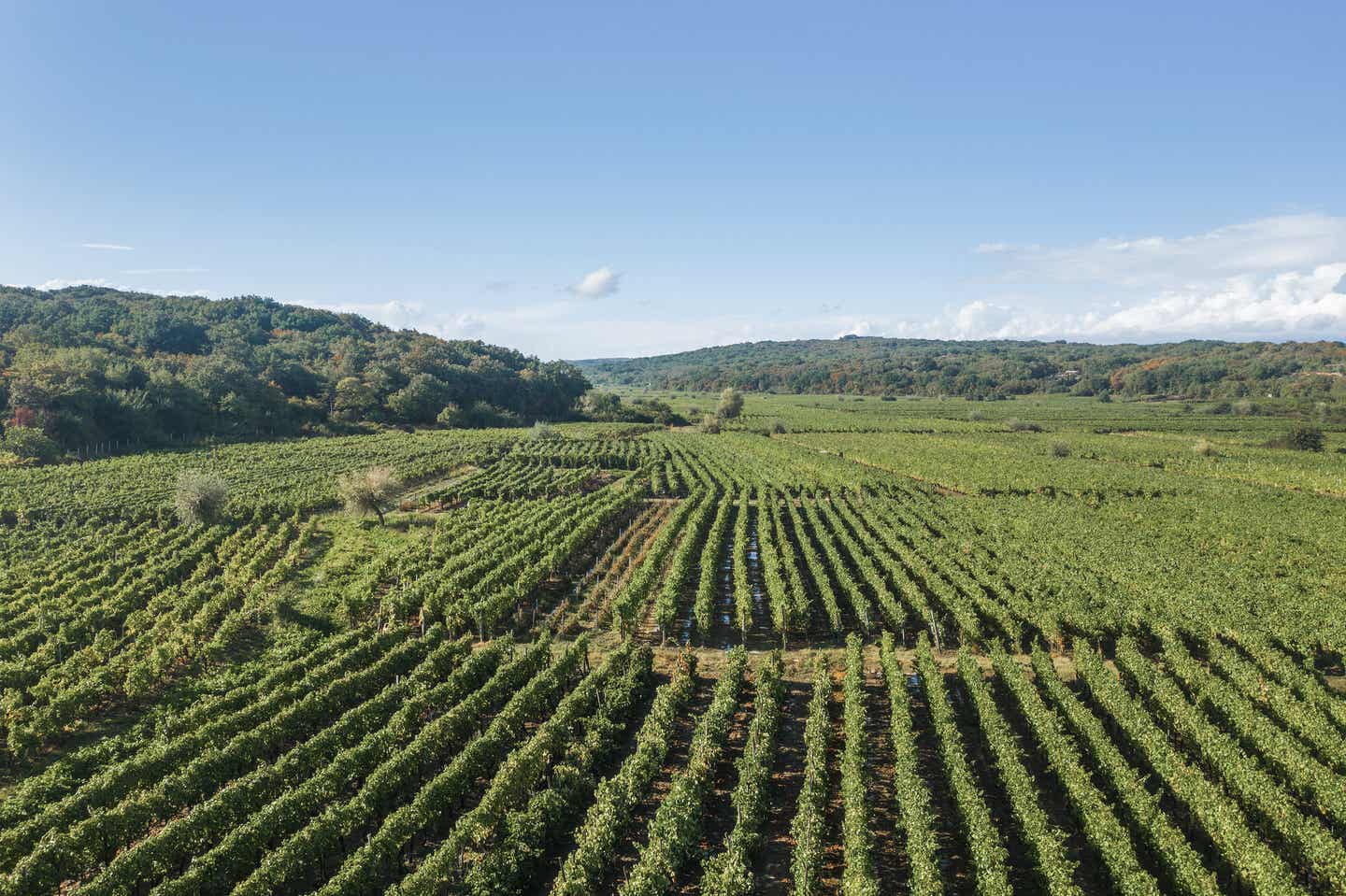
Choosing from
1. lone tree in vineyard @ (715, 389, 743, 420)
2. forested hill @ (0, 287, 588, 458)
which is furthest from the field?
lone tree in vineyard @ (715, 389, 743, 420)

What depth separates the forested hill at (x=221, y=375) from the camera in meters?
83.2

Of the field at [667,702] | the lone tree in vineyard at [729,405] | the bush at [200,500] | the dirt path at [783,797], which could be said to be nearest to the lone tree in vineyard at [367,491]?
the field at [667,702]

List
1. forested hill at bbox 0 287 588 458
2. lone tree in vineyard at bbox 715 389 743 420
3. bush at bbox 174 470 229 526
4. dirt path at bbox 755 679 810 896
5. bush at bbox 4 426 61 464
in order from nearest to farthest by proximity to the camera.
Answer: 1. dirt path at bbox 755 679 810 896
2. bush at bbox 174 470 229 526
3. bush at bbox 4 426 61 464
4. forested hill at bbox 0 287 588 458
5. lone tree in vineyard at bbox 715 389 743 420

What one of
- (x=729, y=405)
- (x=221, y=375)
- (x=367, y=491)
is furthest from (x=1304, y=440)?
(x=221, y=375)

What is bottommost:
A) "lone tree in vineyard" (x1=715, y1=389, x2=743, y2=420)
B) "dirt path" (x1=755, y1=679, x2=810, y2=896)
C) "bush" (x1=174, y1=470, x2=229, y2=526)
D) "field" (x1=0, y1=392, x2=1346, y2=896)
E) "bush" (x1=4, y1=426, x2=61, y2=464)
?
"dirt path" (x1=755, y1=679, x2=810, y2=896)

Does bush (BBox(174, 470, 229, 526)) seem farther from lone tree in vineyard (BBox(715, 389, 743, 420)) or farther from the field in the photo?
lone tree in vineyard (BBox(715, 389, 743, 420))

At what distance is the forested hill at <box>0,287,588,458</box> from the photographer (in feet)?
273

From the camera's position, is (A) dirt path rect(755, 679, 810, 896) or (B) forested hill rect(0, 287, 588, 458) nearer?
(A) dirt path rect(755, 679, 810, 896)

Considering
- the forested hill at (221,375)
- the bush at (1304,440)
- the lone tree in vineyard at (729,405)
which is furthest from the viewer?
the lone tree in vineyard at (729,405)

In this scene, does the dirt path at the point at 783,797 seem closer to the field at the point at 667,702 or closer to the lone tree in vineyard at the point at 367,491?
the field at the point at 667,702

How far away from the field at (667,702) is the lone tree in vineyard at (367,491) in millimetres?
2787

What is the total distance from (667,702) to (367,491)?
35608 mm

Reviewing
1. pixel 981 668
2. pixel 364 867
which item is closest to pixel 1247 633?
pixel 981 668

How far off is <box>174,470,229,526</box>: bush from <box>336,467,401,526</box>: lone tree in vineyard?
8047 mm
